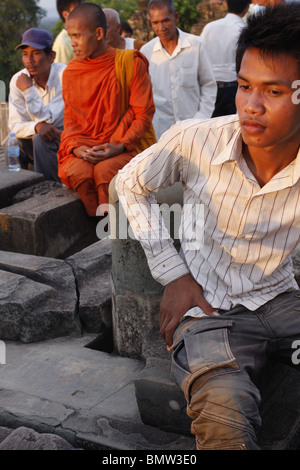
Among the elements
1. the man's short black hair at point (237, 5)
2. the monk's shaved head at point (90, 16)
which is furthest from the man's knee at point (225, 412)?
the man's short black hair at point (237, 5)

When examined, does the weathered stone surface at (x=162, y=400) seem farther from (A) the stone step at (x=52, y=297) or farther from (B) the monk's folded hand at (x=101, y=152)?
(B) the monk's folded hand at (x=101, y=152)

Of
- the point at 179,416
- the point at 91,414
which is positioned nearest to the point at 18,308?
the point at 91,414

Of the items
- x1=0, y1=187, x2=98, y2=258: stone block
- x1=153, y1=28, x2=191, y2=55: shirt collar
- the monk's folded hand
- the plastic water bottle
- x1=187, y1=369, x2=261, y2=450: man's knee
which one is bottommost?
x1=0, y1=187, x2=98, y2=258: stone block

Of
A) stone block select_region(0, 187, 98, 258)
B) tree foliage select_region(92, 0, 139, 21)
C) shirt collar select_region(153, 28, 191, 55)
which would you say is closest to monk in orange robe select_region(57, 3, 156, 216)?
stone block select_region(0, 187, 98, 258)

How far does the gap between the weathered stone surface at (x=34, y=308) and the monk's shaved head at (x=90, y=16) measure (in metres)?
2.27

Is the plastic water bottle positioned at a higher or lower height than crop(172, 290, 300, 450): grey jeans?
lower

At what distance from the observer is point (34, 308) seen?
3033 millimetres

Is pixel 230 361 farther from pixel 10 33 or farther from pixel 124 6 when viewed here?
pixel 124 6

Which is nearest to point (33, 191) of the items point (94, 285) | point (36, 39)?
point (36, 39)

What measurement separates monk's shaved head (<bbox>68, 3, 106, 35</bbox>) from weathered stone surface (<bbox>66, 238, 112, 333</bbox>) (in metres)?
1.86

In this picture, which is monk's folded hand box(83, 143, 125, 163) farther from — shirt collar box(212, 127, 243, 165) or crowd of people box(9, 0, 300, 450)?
shirt collar box(212, 127, 243, 165)

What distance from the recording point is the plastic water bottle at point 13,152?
18.6 ft

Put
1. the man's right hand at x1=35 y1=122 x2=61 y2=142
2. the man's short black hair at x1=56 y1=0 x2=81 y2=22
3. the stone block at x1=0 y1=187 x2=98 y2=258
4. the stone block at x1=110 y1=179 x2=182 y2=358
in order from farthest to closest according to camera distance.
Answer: the man's short black hair at x1=56 y1=0 x2=81 y2=22
the man's right hand at x1=35 y1=122 x2=61 y2=142
the stone block at x1=0 y1=187 x2=98 y2=258
the stone block at x1=110 y1=179 x2=182 y2=358

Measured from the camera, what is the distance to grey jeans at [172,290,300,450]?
5.69 ft
